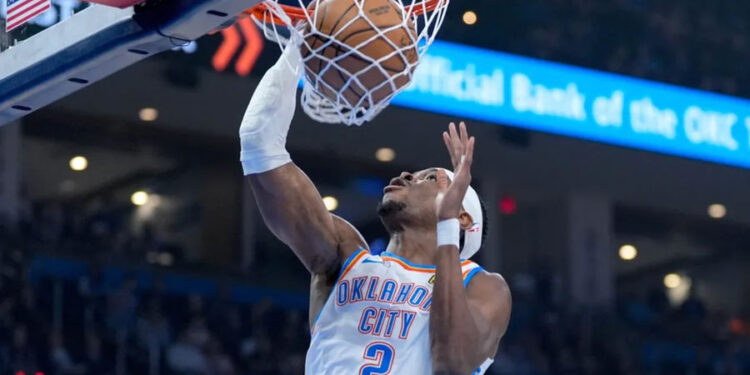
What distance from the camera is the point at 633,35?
16.7 metres

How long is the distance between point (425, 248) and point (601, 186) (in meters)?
13.8

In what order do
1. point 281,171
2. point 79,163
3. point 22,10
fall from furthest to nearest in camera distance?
point 79,163 < point 281,171 < point 22,10

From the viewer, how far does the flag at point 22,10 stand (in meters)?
3.67

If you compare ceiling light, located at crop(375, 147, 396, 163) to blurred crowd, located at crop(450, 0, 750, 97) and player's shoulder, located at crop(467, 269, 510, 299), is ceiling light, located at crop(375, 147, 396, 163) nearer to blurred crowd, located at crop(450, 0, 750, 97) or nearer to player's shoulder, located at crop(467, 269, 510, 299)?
blurred crowd, located at crop(450, 0, 750, 97)

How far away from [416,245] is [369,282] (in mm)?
309

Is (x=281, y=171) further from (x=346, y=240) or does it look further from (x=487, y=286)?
(x=487, y=286)

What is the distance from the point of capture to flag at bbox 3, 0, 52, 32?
3672 mm

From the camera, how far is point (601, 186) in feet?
58.8

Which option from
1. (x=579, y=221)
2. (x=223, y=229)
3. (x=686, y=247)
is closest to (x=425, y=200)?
(x=223, y=229)

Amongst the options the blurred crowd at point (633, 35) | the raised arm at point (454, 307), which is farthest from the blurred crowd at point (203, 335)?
the raised arm at point (454, 307)

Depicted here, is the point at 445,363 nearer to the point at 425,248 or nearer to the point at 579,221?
the point at 425,248

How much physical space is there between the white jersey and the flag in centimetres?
134

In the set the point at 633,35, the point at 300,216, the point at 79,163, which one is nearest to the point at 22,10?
the point at 300,216

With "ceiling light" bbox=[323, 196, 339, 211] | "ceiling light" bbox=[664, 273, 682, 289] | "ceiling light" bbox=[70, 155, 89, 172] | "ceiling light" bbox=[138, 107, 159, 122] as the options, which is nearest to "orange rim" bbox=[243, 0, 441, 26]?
"ceiling light" bbox=[138, 107, 159, 122]
